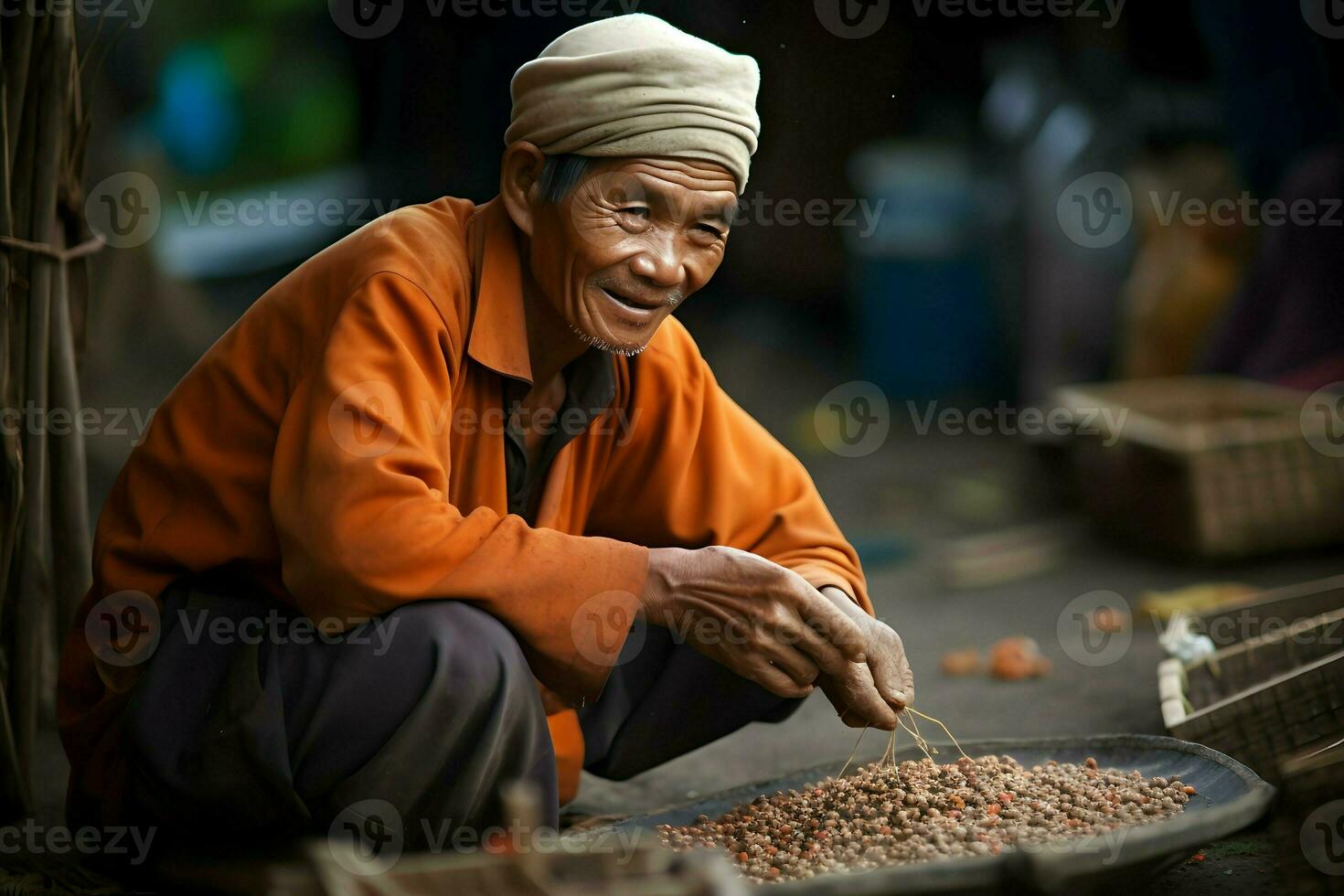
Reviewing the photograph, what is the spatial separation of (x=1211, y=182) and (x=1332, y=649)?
4945mm

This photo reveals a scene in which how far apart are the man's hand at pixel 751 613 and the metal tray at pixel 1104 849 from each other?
350mm

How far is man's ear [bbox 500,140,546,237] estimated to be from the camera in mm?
2449

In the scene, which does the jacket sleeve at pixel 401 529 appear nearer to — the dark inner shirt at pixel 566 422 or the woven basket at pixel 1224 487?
the dark inner shirt at pixel 566 422

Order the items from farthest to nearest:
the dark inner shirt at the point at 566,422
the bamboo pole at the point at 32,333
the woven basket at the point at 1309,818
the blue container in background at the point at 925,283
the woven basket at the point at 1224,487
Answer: the blue container in background at the point at 925,283 < the woven basket at the point at 1224,487 < the bamboo pole at the point at 32,333 < the dark inner shirt at the point at 566,422 < the woven basket at the point at 1309,818

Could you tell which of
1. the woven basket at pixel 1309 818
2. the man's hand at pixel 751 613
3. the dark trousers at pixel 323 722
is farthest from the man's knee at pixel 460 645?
the woven basket at pixel 1309 818

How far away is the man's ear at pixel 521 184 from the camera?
8.04 feet

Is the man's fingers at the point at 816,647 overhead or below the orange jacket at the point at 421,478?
below

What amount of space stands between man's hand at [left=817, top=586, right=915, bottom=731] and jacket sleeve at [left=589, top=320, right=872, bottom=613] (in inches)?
8.3

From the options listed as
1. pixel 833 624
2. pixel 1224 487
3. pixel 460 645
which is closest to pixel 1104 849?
pixel 833 624

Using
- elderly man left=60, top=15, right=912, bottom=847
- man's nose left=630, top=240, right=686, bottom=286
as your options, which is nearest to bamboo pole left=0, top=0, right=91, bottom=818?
elderly man left=60, top=15, right=912, bottom=847

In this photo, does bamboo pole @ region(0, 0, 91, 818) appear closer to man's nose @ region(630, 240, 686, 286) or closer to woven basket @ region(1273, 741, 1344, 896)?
man's nose @ region(630, 240, 686, 286)

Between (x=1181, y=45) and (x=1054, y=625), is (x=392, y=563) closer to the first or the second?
(x=1054, y=625)

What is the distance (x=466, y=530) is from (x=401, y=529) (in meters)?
0.11

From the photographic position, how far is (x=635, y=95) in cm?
233
